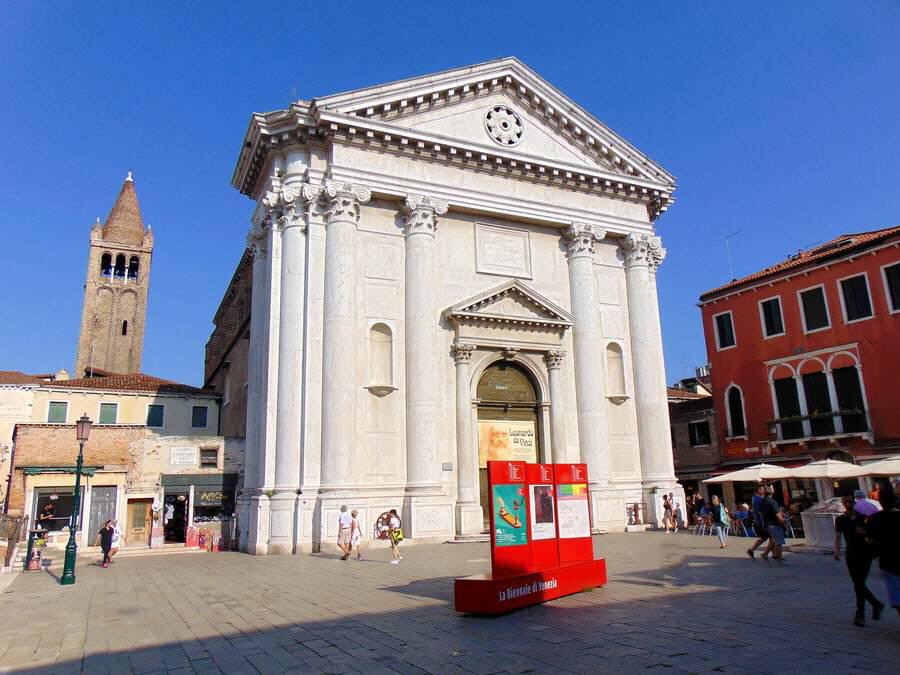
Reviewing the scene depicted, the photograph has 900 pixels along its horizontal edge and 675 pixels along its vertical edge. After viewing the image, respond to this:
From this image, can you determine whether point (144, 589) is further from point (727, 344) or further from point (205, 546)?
point (727, 344)

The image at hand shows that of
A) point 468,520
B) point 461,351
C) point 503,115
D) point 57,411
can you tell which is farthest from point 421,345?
point 57,411

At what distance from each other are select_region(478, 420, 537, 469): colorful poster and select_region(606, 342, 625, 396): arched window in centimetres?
355

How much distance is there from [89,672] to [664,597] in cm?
725

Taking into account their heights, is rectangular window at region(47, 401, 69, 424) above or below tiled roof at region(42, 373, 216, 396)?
below

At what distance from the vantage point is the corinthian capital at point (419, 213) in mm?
21562

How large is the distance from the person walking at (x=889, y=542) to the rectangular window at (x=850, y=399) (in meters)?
22.5

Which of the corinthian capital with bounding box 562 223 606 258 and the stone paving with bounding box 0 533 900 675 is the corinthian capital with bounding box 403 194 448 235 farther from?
the stone paving with bounding box 0 533 900 675

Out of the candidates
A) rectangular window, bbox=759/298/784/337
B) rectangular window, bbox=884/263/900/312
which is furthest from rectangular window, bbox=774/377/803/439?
rectangular window, bbox=884/263/900/312

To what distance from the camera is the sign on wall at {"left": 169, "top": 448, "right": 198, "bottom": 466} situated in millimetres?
23203

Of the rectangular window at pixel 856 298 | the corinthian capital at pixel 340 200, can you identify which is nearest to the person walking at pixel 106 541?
the corinthian capital at pixel 340 200

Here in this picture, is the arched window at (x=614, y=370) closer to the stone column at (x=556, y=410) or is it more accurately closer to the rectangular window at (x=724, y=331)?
the stone column at (x=556, y=410)

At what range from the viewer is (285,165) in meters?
21.4

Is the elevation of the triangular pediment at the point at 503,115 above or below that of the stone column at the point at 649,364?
above

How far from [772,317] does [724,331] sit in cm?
268
